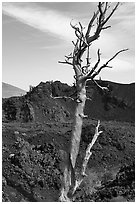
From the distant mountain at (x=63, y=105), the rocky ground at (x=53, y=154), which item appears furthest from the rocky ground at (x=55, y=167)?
the distant mountain at (x=63, y=105)

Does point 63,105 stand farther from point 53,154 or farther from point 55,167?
point 55,167

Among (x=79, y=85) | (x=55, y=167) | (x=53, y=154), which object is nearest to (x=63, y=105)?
(x=53, y=154)

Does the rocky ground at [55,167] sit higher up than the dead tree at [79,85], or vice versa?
the dead tree at [79,85]

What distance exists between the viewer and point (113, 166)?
15680 millimetres

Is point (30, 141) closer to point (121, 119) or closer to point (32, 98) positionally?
point (32, 98)

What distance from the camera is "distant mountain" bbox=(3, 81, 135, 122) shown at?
88.8ft

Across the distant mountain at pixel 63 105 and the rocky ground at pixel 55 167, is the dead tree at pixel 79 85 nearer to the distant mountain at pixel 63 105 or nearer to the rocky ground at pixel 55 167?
the rocky ground at pixel 55 167

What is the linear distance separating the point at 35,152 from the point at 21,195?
12.8 feet

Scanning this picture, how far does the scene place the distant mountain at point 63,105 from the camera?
88.8 feet

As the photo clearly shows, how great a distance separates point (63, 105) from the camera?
29453 mm

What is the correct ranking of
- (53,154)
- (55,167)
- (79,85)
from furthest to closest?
(53,154) → (55,167) → (79,85)

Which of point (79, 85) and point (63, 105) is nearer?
point (79, 85)

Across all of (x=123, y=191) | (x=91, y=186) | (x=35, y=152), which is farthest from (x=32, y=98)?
(x=123, y=191)

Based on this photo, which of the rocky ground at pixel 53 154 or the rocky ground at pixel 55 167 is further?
the rocky ground at pixel 53 154
